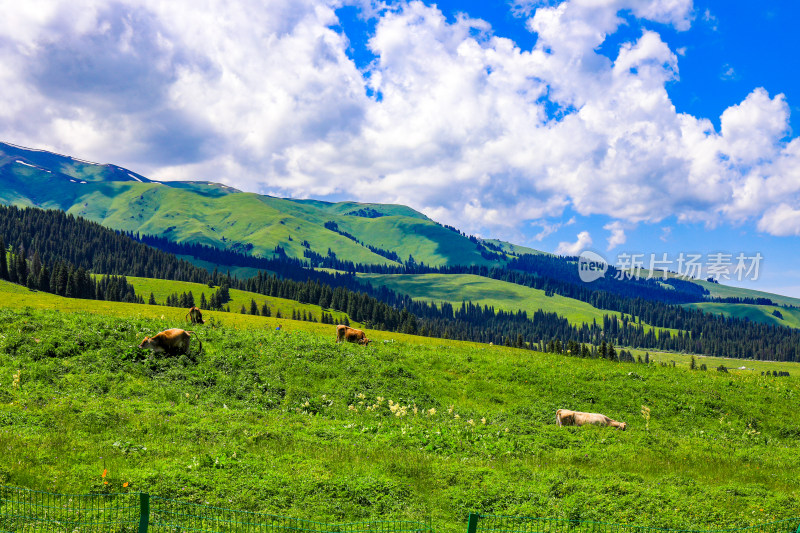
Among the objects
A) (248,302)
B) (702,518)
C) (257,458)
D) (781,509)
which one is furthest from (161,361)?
(248,302)

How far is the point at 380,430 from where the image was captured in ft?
71.7

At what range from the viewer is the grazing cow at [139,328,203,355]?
28516mm

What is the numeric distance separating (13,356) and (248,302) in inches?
7110

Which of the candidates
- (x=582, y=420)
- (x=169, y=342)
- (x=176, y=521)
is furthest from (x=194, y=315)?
(x=582, y=420)

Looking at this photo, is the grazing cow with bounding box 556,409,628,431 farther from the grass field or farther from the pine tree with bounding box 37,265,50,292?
the pine tree with bounding box 37,265,50,292

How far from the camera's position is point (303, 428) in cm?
2086

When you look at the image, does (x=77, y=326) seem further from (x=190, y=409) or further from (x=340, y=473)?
(x=340, y=473)

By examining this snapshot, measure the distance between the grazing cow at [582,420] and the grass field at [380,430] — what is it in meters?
1.11

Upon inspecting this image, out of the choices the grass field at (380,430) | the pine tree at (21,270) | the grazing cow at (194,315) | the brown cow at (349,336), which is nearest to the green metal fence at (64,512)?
the grass field at (380,430)

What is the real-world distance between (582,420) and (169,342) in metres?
25.3

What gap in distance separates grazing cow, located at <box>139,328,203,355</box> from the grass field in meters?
0.80

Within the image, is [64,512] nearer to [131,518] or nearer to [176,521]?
[131,518]

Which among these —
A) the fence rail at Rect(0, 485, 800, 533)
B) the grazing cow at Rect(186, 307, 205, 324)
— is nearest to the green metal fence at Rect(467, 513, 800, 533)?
the fence rail at Rect(0, 485, 800, 533)

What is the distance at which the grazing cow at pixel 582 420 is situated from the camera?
25.2 m
